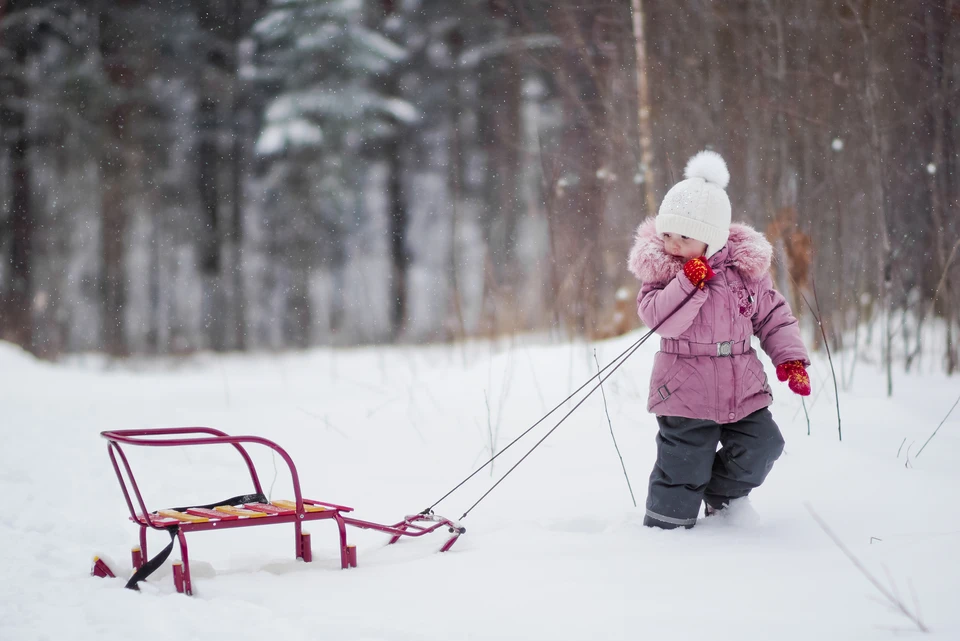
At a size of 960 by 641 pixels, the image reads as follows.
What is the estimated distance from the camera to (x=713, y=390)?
9.66ft

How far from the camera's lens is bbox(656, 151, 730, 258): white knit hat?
2.99 metres

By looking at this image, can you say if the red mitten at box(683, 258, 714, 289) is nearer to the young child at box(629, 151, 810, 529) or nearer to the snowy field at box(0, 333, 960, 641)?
the young child at box(629, 151, 810, 529)

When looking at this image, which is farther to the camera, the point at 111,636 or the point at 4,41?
the point at 4,41

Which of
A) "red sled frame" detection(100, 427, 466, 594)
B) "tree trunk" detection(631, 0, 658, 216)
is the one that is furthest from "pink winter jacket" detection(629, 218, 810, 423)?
"tree trunk" detection(631, 0, 658, 216)

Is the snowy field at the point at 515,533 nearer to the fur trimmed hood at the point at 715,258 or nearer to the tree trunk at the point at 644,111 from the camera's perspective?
the fur trimmed hood at the point at 715,258

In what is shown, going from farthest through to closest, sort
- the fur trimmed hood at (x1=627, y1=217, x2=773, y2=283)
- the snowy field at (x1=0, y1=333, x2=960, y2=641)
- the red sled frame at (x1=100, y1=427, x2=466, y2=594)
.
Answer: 1. the fur trimmed hood at (x1=627, y1=217, x2=773, y2=283)
2. the red sled frame at (x1=100, y1=427, x2=466, y2=594)
3. the snowy field at (x1=0, y1=333, x2=960, y2=641)

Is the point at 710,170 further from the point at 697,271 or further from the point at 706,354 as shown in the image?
the point at 706,354

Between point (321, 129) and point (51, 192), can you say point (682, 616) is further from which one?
point (51, 192)

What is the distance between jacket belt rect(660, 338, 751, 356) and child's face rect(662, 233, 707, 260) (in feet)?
1.11

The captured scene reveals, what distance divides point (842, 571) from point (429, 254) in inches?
670

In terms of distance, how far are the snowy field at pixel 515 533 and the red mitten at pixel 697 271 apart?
0.93 m

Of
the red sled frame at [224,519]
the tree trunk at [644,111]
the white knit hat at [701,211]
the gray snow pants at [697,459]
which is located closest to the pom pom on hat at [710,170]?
the white knit hat at [701,211]

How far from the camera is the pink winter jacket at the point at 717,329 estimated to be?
9.66 ft

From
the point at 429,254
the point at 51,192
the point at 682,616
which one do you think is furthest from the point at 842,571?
the point at 51,192
